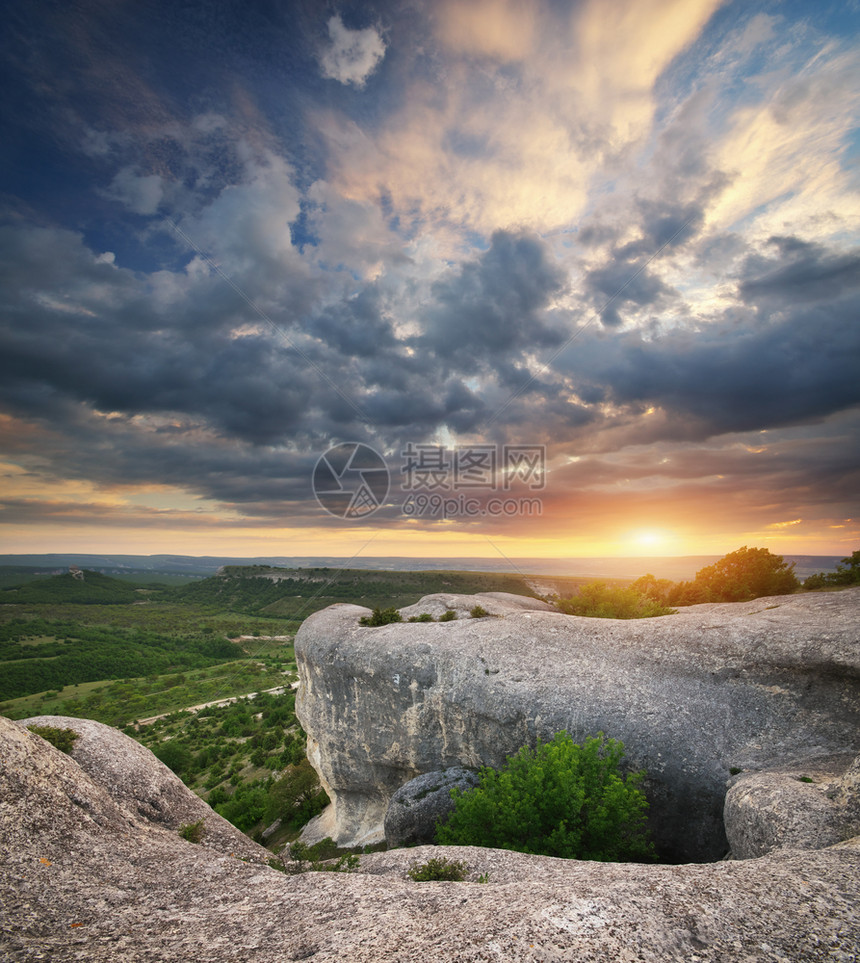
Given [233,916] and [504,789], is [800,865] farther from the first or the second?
[233,916]

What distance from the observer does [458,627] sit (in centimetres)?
2559

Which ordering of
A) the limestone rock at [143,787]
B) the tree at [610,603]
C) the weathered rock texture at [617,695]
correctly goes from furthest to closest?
1. the tree at [610,603]
2. the weathered rock texture at [617,695]
3. the limestone rock at [143,787]

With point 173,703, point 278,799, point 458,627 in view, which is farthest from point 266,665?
point 458,627

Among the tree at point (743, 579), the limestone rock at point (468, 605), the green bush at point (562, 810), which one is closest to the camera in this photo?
the green bush at point (562, 810)

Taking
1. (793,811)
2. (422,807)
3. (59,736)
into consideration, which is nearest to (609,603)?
(422,807)

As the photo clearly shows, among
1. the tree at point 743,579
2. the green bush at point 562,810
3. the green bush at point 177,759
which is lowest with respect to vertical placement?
the green bush at point 177,759

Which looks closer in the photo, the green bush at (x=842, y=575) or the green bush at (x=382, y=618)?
the green bush at (x=842, y=575)

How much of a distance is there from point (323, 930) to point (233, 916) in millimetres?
2024

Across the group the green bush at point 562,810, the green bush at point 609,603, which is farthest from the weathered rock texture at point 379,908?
the green bush at point 609,603

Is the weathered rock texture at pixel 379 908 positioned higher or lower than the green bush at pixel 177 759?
higher

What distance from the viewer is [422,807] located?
1909 cm

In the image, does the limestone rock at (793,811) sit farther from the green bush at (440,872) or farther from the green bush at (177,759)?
the green bush at (177,759)

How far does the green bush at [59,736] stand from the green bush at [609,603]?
28952 mm

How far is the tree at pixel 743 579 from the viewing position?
91.6ft
